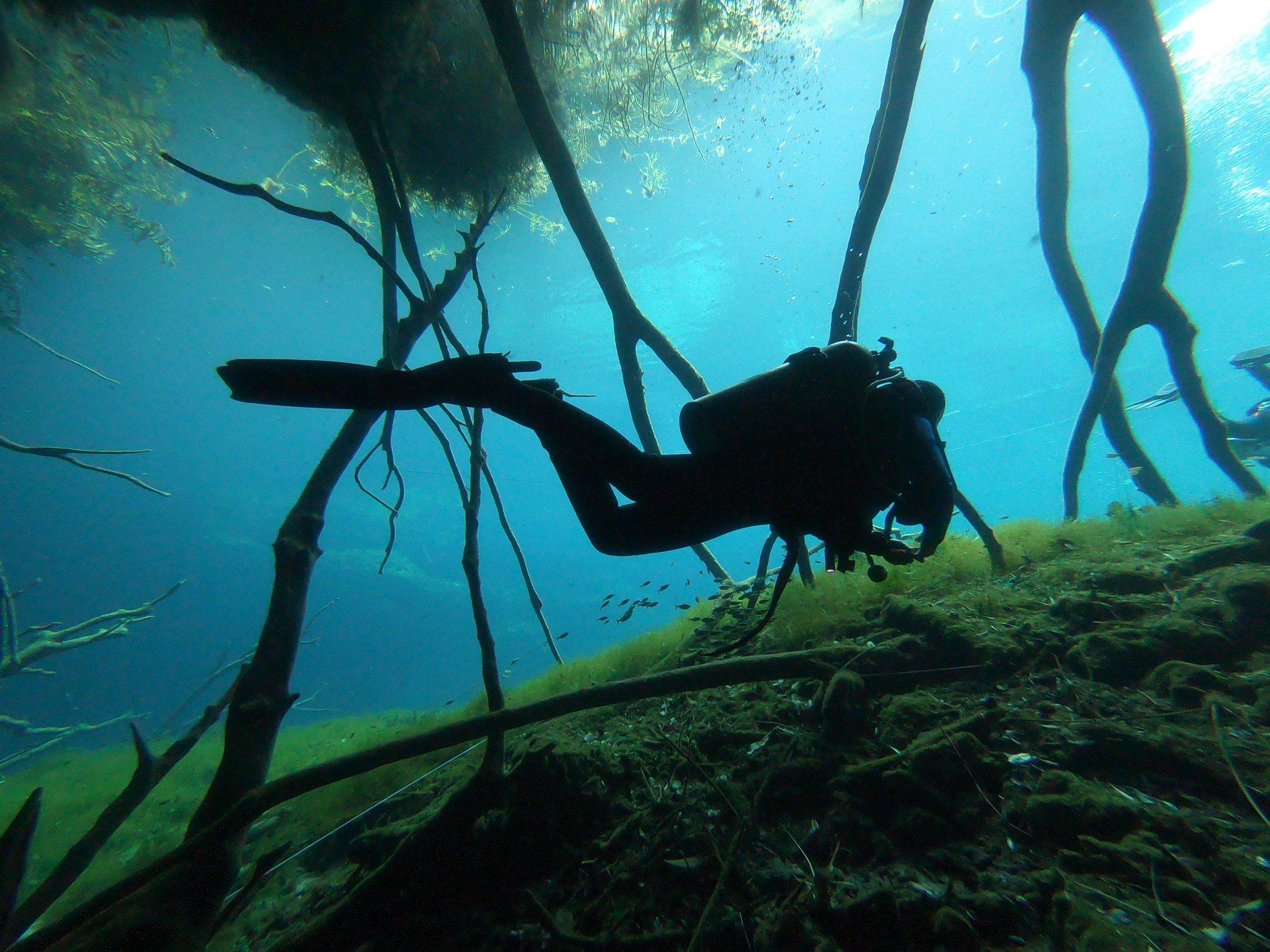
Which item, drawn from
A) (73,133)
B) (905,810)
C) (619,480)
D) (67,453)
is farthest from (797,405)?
(73,133)

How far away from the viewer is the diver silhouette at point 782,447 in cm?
240

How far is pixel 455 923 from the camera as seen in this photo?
236 centimetres

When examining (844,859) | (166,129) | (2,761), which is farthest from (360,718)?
(844,859)

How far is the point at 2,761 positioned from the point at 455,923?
1452 centimetres

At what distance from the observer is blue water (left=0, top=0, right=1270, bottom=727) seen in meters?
18.8

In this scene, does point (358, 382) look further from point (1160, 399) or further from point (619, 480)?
point (1160, 399)

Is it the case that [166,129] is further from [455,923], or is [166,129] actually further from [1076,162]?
[1076,162]

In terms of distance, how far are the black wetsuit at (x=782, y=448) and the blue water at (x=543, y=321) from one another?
4.97 meters

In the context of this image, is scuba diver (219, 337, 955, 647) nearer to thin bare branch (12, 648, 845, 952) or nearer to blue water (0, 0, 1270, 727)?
thin bare branch (12, 648, 845, 952)

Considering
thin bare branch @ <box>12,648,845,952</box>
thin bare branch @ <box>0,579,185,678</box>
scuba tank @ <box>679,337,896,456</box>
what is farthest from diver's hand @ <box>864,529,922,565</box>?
thin bare branch @ <box>0,579,185,678</box>

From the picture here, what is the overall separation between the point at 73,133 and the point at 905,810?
21.0 m

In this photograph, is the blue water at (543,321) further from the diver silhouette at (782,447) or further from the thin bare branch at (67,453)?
the diver silhouette at (782,447)

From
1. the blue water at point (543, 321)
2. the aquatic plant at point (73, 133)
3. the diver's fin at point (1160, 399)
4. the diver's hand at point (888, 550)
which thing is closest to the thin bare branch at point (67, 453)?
the blue water at point (543, 321)

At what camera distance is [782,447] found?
2.56m
